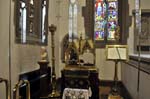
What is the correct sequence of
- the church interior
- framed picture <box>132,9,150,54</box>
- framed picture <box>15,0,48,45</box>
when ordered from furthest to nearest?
framed picture <box>15,0,48,45</box>, the church interior, framed picture <box>132,9,150,54</box>

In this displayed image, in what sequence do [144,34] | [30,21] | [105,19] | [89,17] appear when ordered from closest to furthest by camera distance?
[144,34] → [30,21] → [89,17] → [105,19]

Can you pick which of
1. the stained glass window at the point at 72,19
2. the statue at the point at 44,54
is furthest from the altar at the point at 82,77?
the stained glass window at the point at 72,19

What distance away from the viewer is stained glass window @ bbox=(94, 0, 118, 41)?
247cm

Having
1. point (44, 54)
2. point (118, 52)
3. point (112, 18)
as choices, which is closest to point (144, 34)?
point (118, 52)

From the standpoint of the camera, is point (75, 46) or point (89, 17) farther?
point (75, 46)

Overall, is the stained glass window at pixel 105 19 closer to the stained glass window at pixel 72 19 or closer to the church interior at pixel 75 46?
the church interior at pixel 75 46

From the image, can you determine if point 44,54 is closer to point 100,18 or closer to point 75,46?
point 75,46

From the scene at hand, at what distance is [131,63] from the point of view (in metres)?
2.17

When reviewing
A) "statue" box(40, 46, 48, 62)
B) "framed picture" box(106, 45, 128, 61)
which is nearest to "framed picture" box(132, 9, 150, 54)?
"framed picture" box(106, 45, 128, 61)

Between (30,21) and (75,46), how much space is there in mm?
617

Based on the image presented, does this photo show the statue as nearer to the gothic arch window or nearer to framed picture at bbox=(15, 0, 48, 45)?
framed picture at bbox=(15, 0, 48, 45)

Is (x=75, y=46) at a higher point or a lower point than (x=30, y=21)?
lower

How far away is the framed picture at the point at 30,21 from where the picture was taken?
2.20m

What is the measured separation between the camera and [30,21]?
226 cm
